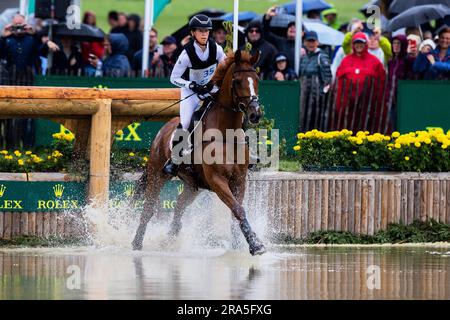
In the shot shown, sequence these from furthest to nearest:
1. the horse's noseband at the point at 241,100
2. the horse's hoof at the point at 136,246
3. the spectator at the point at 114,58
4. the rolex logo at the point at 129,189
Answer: the spectator at the point at 114,58 < the rolex logo at the point at 129,189 < the horse's hoof at the point at 136,246 < the horse's noseband at the point at 241,100

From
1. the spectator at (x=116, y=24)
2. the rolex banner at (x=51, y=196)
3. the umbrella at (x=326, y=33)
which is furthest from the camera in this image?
the spectator at (x=116, y=24)

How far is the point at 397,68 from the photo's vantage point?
2139 centimetres

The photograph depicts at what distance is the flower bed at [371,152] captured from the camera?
60.3 ft

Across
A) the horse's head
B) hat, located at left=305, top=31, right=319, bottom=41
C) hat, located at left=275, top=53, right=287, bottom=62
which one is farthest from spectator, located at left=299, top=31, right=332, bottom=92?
the horse's head

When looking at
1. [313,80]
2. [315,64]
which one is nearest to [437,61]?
[315,64]

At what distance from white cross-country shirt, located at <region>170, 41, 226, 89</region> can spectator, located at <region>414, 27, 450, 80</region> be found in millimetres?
5307

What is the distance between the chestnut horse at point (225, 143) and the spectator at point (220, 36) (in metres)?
5.69

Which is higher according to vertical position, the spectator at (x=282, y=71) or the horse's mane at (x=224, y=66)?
the spectator at (x=282, y=71)

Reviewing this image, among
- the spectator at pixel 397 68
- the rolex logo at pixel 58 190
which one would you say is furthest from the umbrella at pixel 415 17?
the rolex logo at pixel 58 190

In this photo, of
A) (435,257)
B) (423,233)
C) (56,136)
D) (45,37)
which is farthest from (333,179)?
(45,37)

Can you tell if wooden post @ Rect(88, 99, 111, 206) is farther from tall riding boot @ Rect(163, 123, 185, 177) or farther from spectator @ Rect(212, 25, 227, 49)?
spectator @ Rect(212, 25, 227, 49)

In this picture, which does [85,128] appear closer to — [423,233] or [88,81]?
[88,81]

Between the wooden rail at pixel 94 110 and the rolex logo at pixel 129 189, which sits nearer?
the wooden rail at pixel 94 110

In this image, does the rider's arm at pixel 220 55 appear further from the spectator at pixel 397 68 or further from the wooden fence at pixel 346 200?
the spectator at pixel 397 68
